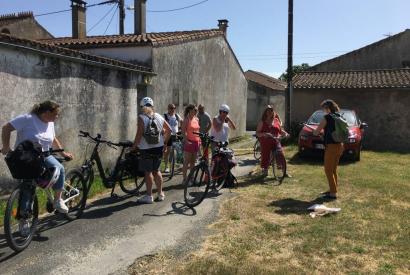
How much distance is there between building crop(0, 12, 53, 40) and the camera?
28.8 m

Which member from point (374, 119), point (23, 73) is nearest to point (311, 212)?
point (23, 73)

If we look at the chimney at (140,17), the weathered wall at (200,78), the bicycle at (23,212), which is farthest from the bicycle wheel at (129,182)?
the chimney at (140,17)

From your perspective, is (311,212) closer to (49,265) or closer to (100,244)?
(100,244)

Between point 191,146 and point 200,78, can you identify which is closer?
point 191,146

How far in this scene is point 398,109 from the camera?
741 inches

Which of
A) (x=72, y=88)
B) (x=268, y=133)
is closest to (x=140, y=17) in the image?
(x=72, y=88)

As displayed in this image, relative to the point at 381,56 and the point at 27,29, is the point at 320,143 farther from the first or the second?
the point at 27,29

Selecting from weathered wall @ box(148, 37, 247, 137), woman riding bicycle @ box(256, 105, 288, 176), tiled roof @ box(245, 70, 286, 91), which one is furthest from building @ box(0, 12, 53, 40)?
woman riding bicycle @ box(256, 105, 288, 176)

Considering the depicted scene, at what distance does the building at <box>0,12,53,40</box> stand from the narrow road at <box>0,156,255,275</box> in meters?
24.6

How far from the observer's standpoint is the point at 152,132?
744 centimetres

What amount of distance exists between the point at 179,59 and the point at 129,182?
720cm

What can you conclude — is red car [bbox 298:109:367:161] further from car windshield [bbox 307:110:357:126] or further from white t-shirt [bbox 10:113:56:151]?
white t-shirt [bbox 10:113:56:151]

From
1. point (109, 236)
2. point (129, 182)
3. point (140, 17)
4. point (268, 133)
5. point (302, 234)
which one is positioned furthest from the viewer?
point (140, 17)

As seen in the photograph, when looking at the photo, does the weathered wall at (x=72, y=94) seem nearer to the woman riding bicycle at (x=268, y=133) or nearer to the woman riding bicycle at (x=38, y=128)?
the woman riding bicycle at (x=38, y=128)
